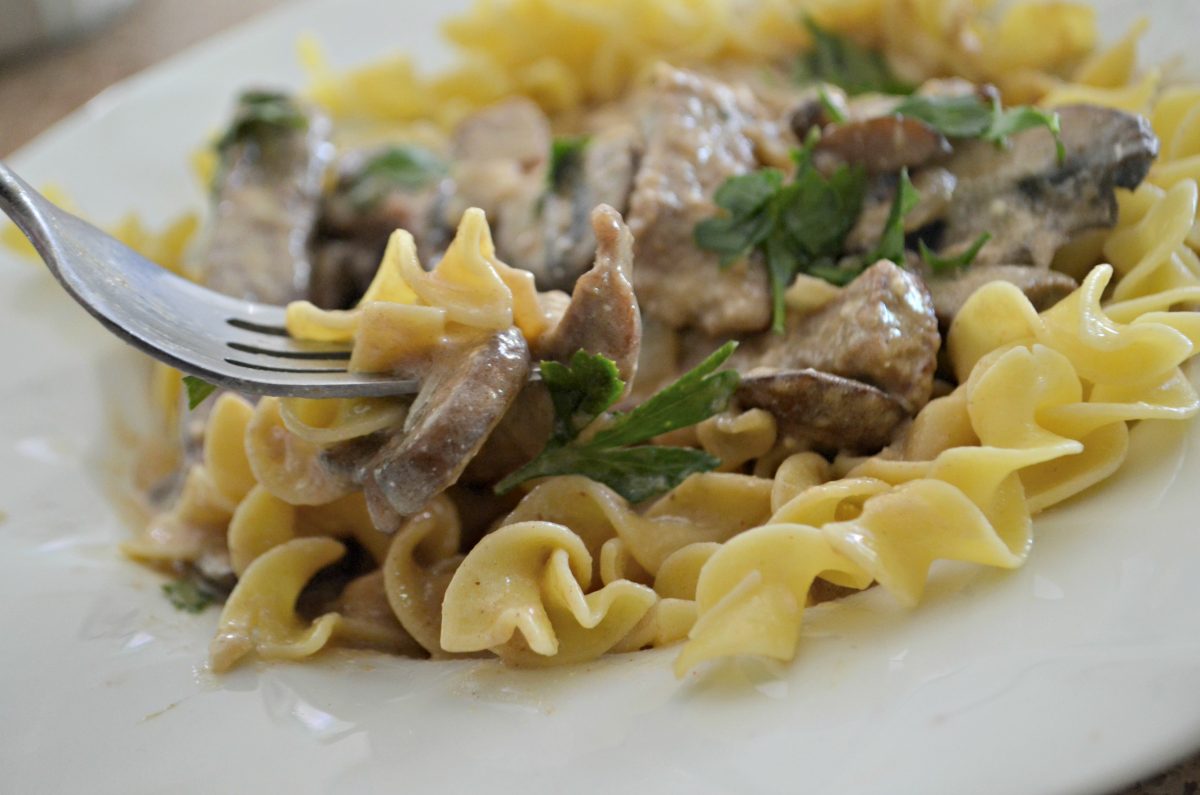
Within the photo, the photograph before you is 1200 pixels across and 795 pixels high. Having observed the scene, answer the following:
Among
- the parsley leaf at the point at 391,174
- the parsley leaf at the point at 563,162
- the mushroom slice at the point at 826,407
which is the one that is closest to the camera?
the mushroom slice at the point at 826,407

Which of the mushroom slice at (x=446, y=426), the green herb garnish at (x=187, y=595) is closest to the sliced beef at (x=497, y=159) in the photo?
the mushroom slice at (x=446, y=426)

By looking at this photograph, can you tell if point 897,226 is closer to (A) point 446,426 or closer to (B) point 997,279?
(B) point 997,279

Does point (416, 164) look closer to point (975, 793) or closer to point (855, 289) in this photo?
point (855, 289)

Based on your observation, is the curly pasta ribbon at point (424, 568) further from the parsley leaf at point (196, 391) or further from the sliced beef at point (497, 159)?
the sliced beef at point (497, 159)

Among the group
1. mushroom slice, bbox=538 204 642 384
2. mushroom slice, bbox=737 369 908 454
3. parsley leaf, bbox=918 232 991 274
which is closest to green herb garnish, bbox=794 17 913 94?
parsley leaf, bbox=918 232 991 274

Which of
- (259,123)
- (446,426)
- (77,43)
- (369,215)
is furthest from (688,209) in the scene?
(77,43)

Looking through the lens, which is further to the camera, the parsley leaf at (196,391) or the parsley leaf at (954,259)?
the parsley leaf at (954,259)

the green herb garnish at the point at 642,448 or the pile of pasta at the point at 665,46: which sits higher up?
the pile of pasta at the point at 665,46
